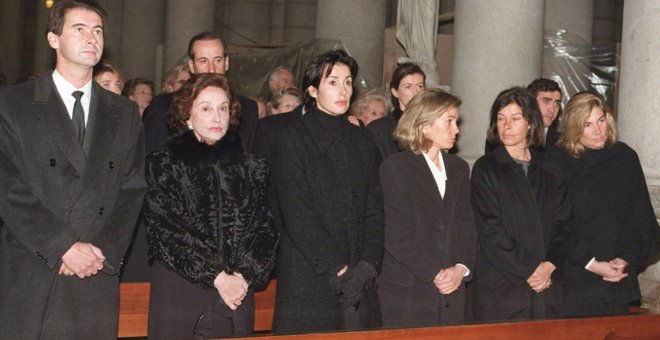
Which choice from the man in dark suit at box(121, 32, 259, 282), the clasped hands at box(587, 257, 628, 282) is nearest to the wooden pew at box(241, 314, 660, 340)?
the clasped hands at box(587, 257, 628, 282)

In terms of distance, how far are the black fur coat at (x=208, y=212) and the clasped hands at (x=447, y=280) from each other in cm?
103

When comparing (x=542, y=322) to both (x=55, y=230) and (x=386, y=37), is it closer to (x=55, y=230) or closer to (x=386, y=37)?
(x=55, y=230)

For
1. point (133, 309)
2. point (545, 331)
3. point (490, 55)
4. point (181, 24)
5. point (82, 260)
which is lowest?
point (133, 309)

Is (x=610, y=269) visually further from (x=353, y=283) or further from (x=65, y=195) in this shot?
(x=65, y=195)

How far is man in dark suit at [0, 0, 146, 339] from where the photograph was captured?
4152 millimetres

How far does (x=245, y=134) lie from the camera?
5703 mm

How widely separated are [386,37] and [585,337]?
8.43 metres

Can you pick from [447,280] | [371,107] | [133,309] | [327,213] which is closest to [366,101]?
[371,107]

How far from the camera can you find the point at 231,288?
4508mm

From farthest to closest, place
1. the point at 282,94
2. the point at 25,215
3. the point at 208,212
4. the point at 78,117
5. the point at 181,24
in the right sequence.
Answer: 1. the point at 181,24
2. the point at 282,94
3. the point at 208,212
4. the point at 78,117
5. the point at 25,215

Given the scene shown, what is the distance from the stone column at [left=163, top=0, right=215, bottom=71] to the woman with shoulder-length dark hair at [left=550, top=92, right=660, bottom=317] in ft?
36.7

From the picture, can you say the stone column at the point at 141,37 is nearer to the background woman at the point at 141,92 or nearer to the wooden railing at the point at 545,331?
the background woman at the point at 141,92

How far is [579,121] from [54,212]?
346cm

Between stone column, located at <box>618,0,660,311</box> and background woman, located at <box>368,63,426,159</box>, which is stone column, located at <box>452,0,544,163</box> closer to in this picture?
stone column, located at <box>618,0,660,311</box>
